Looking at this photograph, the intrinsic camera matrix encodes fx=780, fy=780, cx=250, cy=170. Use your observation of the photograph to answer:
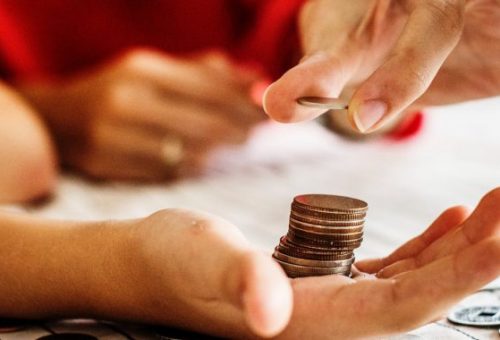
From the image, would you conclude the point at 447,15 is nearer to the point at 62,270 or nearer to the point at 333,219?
the point at 333,219

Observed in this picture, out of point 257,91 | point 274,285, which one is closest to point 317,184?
point 257,91

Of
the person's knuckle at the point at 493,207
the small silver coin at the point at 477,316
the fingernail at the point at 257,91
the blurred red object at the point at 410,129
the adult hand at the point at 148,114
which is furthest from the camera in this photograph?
the blurred red object at the point at 410,129

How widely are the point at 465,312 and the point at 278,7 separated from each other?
3.38 ft

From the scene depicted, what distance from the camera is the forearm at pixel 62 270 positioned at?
0.61 metres

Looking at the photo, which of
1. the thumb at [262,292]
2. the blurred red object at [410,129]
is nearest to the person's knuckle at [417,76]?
A: the thumb at [262,292]

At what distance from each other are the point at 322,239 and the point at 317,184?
2.47 ft

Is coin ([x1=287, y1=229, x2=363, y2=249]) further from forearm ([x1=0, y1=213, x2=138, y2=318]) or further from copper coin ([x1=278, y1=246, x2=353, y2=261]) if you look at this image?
forearm ([x1=0, y1=213, x2=138, y2=318])

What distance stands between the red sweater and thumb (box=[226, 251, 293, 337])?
3.57 feet

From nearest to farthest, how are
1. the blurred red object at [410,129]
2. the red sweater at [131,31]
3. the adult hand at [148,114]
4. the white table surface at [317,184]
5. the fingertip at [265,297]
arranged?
the fingertip at [265,297], the white table surface at [317,184], the adult hand at [148,114], the red sweater at [131,31], the blurred red object at [410,129]

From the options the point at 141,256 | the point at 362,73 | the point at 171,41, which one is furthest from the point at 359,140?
the point at 141,256

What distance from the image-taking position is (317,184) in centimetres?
134

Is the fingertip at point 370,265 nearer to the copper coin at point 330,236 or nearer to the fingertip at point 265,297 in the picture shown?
the copper coin at point 330,236

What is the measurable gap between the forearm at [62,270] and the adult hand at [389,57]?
6.7 inches

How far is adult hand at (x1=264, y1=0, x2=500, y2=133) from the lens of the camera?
0.58m
